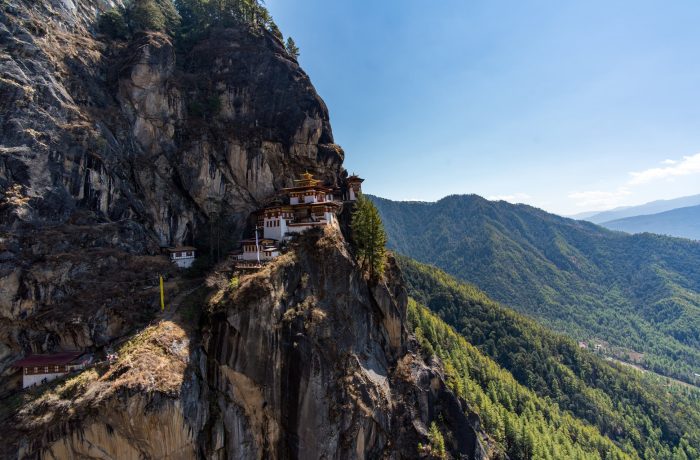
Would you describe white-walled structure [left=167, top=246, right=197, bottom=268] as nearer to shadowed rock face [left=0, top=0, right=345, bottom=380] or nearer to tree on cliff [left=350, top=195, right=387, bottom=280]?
shadowed rock face [left=0, top=0, right=345, bottom=380]

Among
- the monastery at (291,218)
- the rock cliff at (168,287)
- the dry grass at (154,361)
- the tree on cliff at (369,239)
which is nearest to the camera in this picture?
the dry grass at (154,361)

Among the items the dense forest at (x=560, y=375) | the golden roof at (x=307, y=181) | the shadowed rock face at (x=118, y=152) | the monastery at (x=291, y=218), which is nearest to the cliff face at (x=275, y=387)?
the monastery at (x=291, y=218)

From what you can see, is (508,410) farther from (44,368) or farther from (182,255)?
(44,368)

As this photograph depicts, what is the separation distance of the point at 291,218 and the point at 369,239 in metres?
11.0

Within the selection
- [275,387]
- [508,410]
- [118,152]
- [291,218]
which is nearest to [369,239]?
[291,218]

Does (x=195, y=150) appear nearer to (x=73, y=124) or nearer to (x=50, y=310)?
(x=73, y=124)

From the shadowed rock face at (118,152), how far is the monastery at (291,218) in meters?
6.23

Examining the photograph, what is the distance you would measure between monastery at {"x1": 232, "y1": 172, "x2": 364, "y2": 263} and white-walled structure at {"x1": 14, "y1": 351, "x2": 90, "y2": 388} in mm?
18711

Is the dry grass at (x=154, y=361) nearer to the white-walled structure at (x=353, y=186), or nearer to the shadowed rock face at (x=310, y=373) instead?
the shadowed rock face at (x=310, y=373)

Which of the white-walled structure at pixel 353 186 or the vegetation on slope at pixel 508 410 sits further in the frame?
the vegetation on slope at pixel 508 410

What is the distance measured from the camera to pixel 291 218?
4522cm

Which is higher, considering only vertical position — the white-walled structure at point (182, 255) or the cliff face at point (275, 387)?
the white-walled structure at point (182, 255)

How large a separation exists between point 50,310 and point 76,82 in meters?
30.7

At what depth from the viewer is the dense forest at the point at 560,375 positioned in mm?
92312
